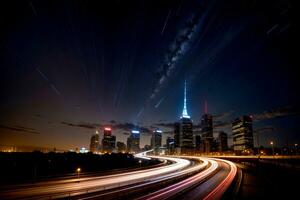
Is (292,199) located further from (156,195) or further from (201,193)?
(156,195)

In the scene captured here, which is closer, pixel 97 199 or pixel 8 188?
pixel 97 199

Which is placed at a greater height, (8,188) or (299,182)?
(299,182)

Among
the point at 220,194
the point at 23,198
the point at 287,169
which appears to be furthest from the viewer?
the point at 287,169

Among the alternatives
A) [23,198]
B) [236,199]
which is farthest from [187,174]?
[23,198]

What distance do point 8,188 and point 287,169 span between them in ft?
176

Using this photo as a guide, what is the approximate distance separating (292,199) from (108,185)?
1054 inches

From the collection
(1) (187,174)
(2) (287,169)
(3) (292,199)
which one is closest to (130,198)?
(3) (292,199)

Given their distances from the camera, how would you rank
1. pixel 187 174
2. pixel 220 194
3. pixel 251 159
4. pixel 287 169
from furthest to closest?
pixel 251 159 → pixel 187 174 → pixel 287 169 → pixel 220 194

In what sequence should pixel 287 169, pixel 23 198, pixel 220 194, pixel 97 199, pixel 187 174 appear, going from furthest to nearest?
1. pixel 187 174
2. pixel 287 169
3. pixel 220 194
4. pixel 23 198
5. pixel 97 199

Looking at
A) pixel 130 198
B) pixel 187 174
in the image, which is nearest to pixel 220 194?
pixel 130 198

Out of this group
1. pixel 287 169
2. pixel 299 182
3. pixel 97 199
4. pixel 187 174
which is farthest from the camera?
pixel 187 174

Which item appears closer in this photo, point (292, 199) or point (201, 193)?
point (292, 199)

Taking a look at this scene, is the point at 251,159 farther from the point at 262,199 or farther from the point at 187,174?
the point at 262,199

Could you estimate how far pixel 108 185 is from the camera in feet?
116
